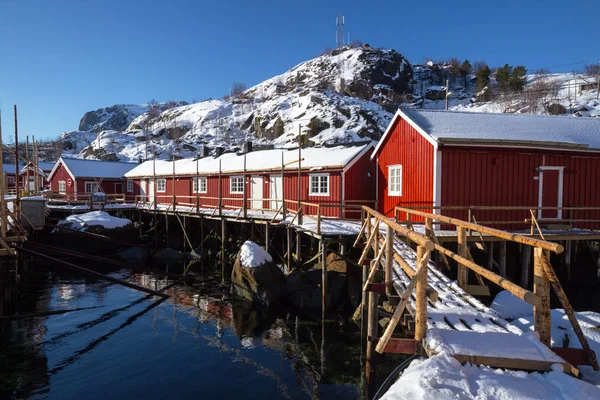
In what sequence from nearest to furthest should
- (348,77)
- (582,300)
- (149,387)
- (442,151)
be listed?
(149,387) → (582,300) → (442,151) → (348,77)

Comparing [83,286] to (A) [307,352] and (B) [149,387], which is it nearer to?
(B) [149,387]

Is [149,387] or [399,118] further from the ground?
[399,118]

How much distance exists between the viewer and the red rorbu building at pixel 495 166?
14586 millimetres

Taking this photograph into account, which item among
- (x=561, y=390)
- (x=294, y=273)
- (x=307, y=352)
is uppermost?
(x=561, y=390)

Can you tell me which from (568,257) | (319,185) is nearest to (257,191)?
(319,185)

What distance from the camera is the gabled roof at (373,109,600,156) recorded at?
14.5 metres

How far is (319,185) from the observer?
1980cm

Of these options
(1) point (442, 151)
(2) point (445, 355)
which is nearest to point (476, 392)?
(2) point (445, 355)

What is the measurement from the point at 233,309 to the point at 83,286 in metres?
7.89

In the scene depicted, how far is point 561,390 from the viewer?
11.7ft

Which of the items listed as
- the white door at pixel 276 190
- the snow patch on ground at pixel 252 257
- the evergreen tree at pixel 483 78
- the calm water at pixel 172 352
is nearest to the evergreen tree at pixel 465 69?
the evergreen tree at pixel 483 78

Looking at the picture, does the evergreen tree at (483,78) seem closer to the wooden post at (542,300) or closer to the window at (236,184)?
the window at (236,184)

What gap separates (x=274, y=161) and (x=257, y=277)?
34.5 feet

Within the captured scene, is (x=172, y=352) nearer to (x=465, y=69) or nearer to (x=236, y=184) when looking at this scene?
(x=236, y=184)
